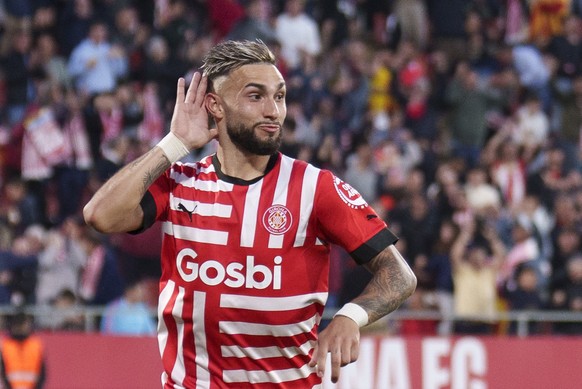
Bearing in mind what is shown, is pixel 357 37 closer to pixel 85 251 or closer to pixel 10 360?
pixel 85 251

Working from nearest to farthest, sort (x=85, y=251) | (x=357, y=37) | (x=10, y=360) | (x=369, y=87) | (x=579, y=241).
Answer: (x=10, y=360) → (x=85, y=251) → (x=579, y=241) → (x=369, y=87) → (x=357, y=37)

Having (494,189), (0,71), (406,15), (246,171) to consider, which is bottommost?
(246,171)

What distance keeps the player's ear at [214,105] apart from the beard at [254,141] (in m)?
0.13

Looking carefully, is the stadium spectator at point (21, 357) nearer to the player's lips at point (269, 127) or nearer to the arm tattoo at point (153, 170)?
the arm tattoo at point (153, 170)

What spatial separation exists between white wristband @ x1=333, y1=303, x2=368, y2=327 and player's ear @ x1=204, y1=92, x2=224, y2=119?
106cm

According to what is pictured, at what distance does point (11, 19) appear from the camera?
1647 cm

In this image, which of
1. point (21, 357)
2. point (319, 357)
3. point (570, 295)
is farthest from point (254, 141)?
point (570, 295)

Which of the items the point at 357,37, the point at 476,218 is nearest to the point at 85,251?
the point at 476,218

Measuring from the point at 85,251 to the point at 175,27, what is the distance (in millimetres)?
4105

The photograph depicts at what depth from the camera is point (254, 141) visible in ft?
18.0

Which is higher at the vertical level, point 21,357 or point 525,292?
point 525,292

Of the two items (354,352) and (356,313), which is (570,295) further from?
(354,352)

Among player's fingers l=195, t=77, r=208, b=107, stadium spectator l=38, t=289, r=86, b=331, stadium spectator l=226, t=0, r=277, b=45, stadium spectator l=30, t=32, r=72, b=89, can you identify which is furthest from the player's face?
stadium spectator l=226, t=0, r=277, b=45

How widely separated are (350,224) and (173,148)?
815mm
